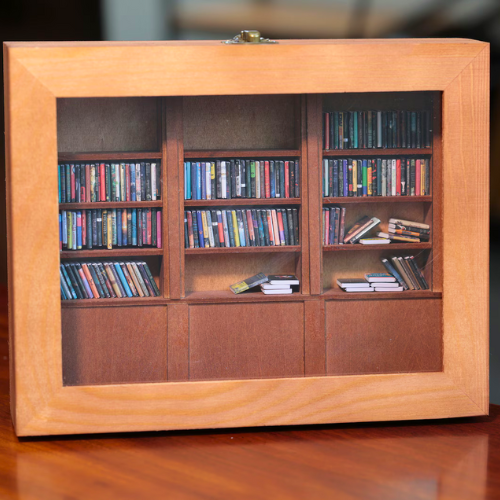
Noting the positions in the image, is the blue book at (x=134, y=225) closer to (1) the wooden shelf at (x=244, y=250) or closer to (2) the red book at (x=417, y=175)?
(1) the wooden shelf at (x=244, y=250)

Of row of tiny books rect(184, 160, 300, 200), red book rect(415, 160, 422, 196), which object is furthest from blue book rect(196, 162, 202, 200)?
red book rect(415, 160, 422, 196)

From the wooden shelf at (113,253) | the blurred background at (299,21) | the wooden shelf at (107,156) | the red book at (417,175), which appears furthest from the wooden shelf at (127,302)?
the blurred background at (299,21)

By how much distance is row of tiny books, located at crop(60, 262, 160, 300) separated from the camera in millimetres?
1867

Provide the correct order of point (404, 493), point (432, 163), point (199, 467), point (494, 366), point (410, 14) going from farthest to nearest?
point (410, 14), point (494, 366), point (432, 163), point (199, 467), point (404, 493)

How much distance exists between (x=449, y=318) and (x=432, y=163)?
388 mm

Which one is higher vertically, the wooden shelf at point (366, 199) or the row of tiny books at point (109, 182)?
the row of tiny books at point (109, 182)

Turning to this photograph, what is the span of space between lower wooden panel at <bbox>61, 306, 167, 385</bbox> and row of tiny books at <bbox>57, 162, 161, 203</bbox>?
0.88 feet

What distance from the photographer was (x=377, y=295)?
195 centimetres

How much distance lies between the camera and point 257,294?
1925 mm

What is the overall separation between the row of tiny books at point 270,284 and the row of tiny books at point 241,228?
0.08 metres

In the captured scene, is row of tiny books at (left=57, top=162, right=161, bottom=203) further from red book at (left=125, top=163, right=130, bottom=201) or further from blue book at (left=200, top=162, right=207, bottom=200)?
blue book at (left=200, top=162, right=207, bottom=200)

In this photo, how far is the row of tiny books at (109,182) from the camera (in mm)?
1838

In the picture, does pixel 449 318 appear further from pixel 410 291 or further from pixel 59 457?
pixel 59 457

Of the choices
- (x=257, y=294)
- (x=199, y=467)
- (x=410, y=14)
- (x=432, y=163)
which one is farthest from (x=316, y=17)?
(x=199, y=467)
